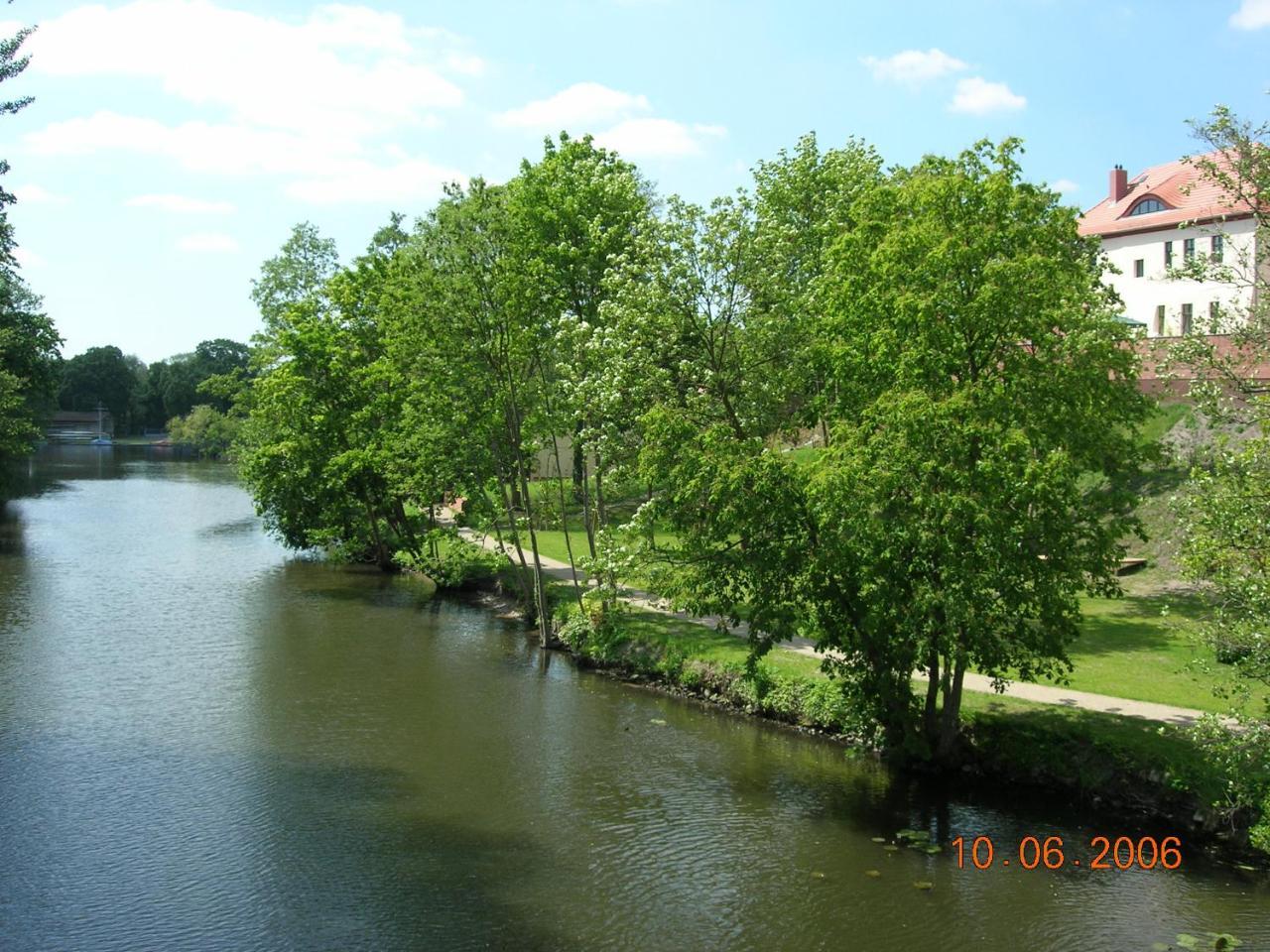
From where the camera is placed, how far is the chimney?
2370 inches

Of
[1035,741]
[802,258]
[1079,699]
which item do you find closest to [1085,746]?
[1035,741]

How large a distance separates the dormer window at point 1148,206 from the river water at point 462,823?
1704 inches

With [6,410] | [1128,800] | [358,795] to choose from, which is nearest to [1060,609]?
[1128,800]

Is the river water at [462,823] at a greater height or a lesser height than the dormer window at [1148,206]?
lesser

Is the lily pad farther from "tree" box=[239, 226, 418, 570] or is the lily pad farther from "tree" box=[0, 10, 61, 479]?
"tree" box=[0, 10, 61, 479]

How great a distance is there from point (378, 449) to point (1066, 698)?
1006 inches

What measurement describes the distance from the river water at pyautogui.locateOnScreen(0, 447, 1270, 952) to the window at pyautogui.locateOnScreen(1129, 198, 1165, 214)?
142 feet

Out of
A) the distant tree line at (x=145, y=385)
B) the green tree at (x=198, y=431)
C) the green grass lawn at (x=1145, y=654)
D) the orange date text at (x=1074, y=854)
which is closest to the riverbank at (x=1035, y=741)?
the orange date text at (x=1074, y=854)

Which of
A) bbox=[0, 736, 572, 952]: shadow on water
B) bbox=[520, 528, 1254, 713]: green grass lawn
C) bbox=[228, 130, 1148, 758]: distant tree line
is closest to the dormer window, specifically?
bbox=[228, 130, 1148, 758]: distant tree line

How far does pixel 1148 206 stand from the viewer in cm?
5553

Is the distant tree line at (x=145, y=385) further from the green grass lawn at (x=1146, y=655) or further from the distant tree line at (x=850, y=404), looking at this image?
the green grass lawn at (x=1146, y=655)

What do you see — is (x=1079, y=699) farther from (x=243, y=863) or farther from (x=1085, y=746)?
(x=243, y=863)

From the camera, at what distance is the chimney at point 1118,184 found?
197ft

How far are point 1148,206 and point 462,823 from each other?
170ft
